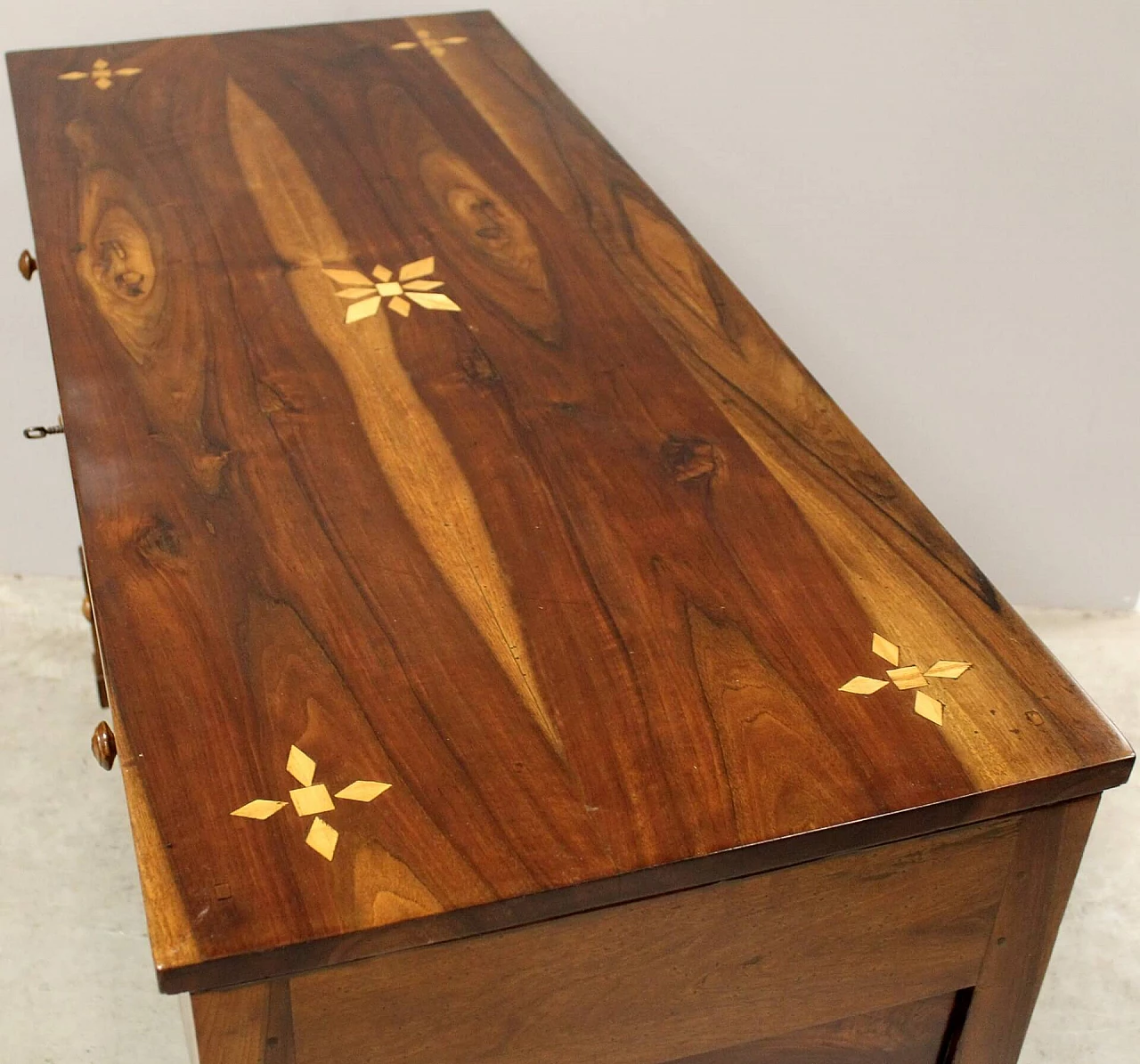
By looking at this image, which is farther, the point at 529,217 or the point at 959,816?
the point at 529,217

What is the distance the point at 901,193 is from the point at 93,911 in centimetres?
144

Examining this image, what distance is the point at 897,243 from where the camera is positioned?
2104 millimetres

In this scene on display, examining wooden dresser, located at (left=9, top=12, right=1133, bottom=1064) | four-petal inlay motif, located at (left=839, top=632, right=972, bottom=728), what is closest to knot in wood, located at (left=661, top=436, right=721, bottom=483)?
wooden dresser, located at (left=9, top=12, right=1133, bottom=1064)

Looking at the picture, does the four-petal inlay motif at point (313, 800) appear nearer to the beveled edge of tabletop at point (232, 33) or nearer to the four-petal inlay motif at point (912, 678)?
the four-petal inlay motif at point (912, 678)

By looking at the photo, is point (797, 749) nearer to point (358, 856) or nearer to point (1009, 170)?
point (358, 856)

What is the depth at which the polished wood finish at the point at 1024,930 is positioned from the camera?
932mm

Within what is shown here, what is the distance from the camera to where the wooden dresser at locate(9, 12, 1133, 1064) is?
2.72 ft

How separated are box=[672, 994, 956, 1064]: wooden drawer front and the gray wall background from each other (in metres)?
1.30

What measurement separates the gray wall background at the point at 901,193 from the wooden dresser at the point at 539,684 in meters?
0.70

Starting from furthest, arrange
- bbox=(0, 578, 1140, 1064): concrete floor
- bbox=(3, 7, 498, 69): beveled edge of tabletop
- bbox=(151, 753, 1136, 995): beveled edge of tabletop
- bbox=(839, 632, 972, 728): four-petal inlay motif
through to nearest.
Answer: bbox=(3, 7, 498, 69): beveled edge of tabletop → bbox=(0, 578, 1140, 1064): concrete floor → bbox=(839, 632, 972, 728): four-petal inlay motif → bbox=(151, 753, 1136, 995): beveled edge of tabletop

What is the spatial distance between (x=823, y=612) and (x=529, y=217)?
0.64 metres

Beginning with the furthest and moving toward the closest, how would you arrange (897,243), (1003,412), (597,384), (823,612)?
(1003,412) → (897,243) → (597,384) → (823,612)

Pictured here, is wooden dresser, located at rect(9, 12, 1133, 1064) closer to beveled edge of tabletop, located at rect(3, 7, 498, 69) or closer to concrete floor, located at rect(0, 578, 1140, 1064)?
beveled edge of tabletop, located at rect(3, 7, 498, 69)

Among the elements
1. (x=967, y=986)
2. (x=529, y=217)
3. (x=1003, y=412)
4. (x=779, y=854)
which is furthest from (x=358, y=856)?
(x=1003, y=412)
